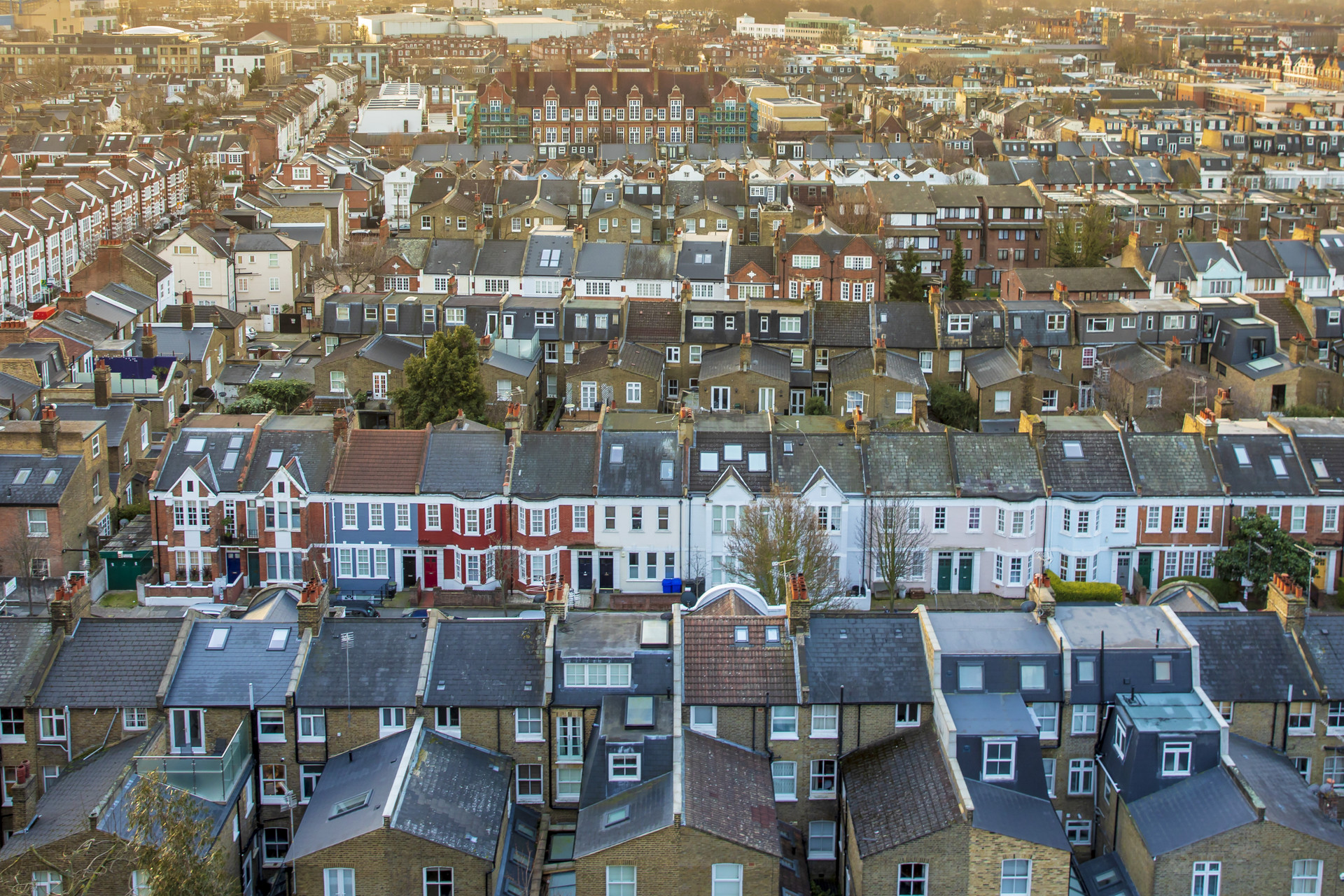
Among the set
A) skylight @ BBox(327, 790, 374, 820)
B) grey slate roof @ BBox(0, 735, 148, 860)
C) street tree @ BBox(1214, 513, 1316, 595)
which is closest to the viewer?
grey slate roof @ BBox(0, 735, 148, 860)

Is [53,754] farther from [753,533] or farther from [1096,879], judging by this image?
[1096,879]

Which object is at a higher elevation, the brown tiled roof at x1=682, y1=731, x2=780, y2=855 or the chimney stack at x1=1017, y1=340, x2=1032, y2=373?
the chimney stack at x1=1017, y1=340, x2=1032, y2=373

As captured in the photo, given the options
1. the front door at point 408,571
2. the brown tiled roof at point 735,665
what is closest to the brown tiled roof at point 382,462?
the front door at point 408,571

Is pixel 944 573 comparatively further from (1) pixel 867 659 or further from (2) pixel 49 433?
(2) pixel 49 433

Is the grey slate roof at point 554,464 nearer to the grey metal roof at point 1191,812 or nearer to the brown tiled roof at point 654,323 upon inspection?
the brown tiled roof at point 654,323

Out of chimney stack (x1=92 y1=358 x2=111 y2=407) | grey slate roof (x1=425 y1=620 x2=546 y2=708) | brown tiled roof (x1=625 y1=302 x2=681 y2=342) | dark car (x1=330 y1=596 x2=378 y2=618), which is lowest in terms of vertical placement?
dark car (x1=330 y1=596 x2=378 y2=618)

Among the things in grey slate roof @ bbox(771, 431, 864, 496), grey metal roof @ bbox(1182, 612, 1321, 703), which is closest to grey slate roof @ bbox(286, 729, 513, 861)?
grey metal roof @ bbox(1182, 612, 1321, 703)

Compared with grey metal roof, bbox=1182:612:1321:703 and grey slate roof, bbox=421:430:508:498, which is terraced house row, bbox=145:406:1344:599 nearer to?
grey slate roof, bbox=421:430:508:498

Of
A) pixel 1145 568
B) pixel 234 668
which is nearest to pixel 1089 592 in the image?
pixel 1145 568
